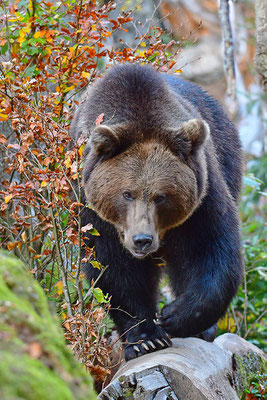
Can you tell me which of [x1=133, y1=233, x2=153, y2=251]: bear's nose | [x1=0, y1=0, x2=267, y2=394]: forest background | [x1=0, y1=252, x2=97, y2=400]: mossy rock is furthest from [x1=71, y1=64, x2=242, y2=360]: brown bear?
[x1=0, y1=252, x2=97, y2=400]: mossy rock

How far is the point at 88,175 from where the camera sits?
5.07 metres

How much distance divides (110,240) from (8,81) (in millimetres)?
1491

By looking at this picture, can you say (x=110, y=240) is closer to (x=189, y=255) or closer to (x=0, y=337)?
(x=189, y=255)

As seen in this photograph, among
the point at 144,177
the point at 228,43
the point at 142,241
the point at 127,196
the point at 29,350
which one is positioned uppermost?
the point at 29,350

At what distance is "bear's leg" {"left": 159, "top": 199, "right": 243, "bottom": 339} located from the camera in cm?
519

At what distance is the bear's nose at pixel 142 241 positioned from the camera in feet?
14.8

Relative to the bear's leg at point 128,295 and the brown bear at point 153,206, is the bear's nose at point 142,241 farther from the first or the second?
the bear's leg at point 128,295

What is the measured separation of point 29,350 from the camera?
1524 millimetres

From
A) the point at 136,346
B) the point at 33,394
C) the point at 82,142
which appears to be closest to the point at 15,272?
the point at 33,394

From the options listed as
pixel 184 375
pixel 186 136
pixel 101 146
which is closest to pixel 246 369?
pixel 184 375

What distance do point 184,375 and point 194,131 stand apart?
182cm

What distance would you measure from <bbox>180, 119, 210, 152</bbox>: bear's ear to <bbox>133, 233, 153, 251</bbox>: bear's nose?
0.86 m

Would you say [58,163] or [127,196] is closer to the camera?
[58,163]

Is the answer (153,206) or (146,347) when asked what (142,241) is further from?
(146,347)
